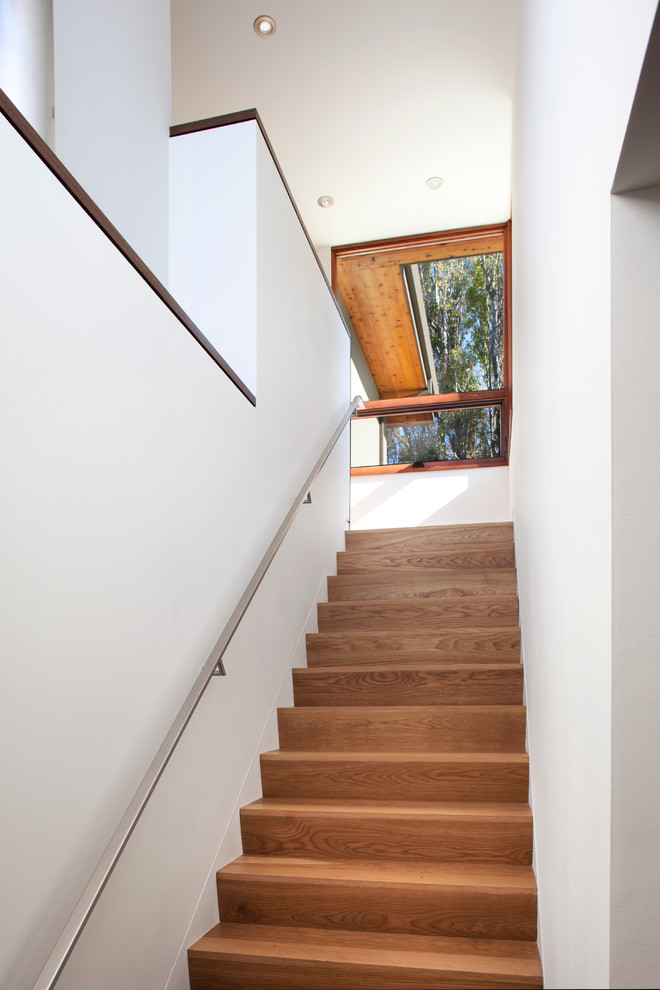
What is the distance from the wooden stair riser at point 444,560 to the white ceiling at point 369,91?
2.73 m

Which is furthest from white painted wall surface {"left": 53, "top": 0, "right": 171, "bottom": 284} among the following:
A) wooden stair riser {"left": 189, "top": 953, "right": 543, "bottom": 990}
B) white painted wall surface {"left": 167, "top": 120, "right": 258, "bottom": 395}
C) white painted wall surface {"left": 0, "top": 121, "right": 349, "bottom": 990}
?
wooden stair riser {"left": 189, "top": 953, "right": 543, "bottom": 990}

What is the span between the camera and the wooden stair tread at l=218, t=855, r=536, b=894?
80.4 inches

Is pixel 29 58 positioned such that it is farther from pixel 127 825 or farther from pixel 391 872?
pixel 391 872

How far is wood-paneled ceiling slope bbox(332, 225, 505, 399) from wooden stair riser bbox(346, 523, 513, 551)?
1740mm

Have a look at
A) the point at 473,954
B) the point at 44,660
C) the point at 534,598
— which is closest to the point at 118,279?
the point at 44,660

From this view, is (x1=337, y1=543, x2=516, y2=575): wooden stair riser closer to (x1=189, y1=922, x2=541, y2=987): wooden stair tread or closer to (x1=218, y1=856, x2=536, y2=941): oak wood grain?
(x1=218, y1=856, x2=536, y2=941): oak wood grain

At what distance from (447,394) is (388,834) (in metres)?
3.97

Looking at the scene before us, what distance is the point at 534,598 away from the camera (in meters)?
2.31

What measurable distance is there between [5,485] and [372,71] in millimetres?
3976

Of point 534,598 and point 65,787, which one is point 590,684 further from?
point 534,598

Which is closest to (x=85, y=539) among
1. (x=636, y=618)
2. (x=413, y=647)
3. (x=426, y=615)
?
(x=636, y=618)

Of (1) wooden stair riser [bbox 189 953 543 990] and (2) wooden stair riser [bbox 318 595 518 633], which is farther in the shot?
(2) wooden stair riser [bbox 318 595 518 633]

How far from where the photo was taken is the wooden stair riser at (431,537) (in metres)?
4.19

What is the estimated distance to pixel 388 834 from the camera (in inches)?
89.8
